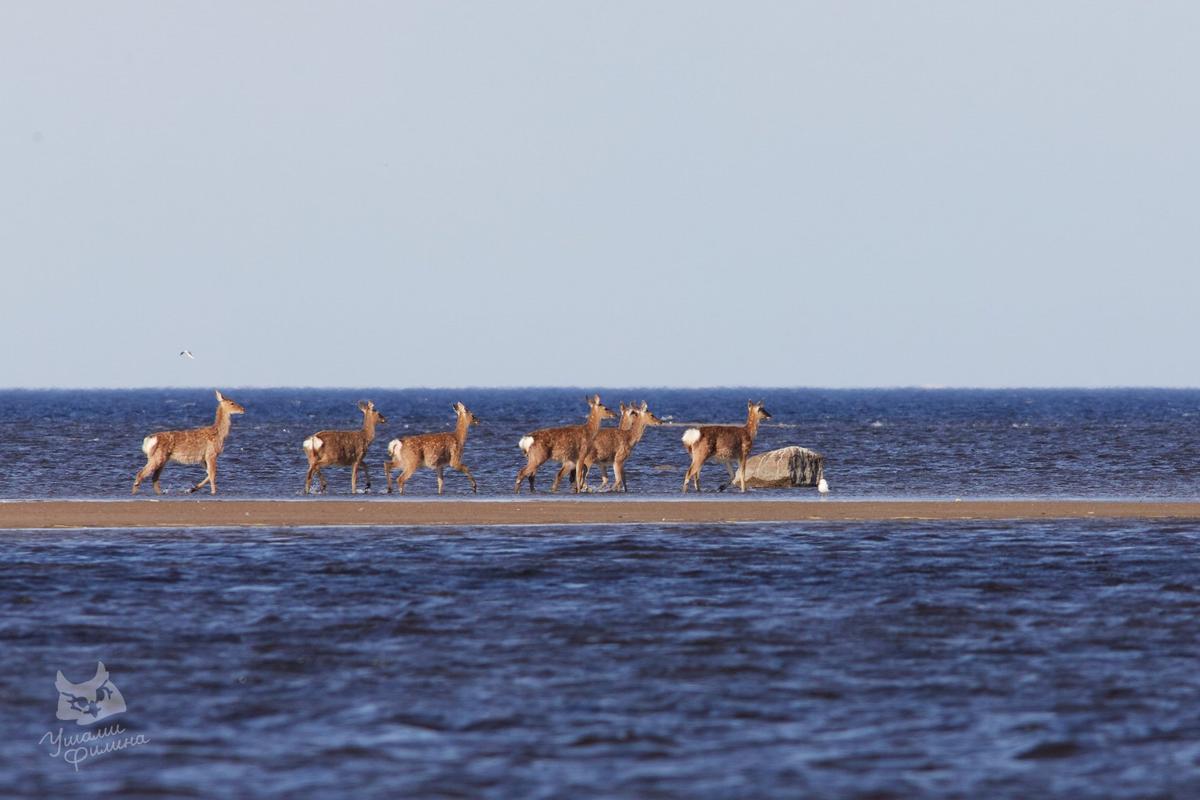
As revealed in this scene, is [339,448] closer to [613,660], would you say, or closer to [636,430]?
[636,430]

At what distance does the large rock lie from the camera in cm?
3681

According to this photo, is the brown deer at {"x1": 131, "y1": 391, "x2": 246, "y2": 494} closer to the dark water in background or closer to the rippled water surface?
the dark water in background

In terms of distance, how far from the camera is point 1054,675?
14.6m

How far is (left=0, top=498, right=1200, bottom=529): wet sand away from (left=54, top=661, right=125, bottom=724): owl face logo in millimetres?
13027

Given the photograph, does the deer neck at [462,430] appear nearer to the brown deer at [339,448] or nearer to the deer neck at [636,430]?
the brown deer at [339,448]

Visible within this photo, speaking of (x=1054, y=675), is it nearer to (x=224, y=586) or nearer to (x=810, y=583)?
(x=810, y=583)

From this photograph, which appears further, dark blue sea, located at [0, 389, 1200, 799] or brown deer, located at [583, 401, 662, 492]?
brown deer, located at [583, 401, 662, 492]

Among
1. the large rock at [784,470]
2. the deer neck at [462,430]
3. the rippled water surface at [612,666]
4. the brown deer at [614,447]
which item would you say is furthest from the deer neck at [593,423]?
the rippled water surface at [612,666]

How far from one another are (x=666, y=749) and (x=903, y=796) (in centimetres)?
184

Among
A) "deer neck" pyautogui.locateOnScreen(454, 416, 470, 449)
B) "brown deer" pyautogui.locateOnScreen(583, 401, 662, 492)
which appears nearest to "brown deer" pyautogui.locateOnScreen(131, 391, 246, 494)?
"deer neck" pyautogui.locateOnScreen(454, 416, 470, 449)

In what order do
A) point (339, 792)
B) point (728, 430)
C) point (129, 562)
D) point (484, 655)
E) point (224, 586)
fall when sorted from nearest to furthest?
point (339, 792) < point (484, 655) < point (224, 586) < point (129, 562) < point (728, 430)

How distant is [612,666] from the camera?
15008 millimetres

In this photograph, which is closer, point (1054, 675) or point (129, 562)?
point (1054, 675)

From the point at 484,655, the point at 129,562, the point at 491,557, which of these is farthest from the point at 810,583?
the point at 129,562
